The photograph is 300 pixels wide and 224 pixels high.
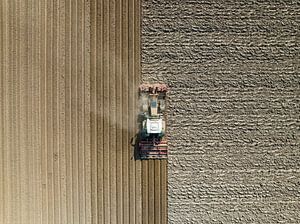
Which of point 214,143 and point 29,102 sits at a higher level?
point 29,102

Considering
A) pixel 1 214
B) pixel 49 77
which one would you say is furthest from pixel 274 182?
pixel 1 214

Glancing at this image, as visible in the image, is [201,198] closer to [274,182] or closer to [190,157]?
[190,157]

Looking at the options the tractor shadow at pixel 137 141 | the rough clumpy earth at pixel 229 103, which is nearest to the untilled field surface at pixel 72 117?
the tractor shadow at pixel 137 141

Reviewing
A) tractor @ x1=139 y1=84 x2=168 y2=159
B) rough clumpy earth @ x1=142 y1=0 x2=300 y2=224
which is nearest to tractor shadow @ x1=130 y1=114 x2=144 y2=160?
tractor @ x1=139 y1=84 x2=168 y2=159

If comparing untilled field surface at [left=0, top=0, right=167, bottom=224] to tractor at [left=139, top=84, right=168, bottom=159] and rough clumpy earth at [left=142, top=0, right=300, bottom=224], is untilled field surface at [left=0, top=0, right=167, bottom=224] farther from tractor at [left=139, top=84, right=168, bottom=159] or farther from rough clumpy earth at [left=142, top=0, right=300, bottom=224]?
rough clumpy earth at [left=142, top=0, right=300, bottom=224]

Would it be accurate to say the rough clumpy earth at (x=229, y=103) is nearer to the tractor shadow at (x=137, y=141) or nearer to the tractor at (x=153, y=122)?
the tractor at (x=153, y=122)
